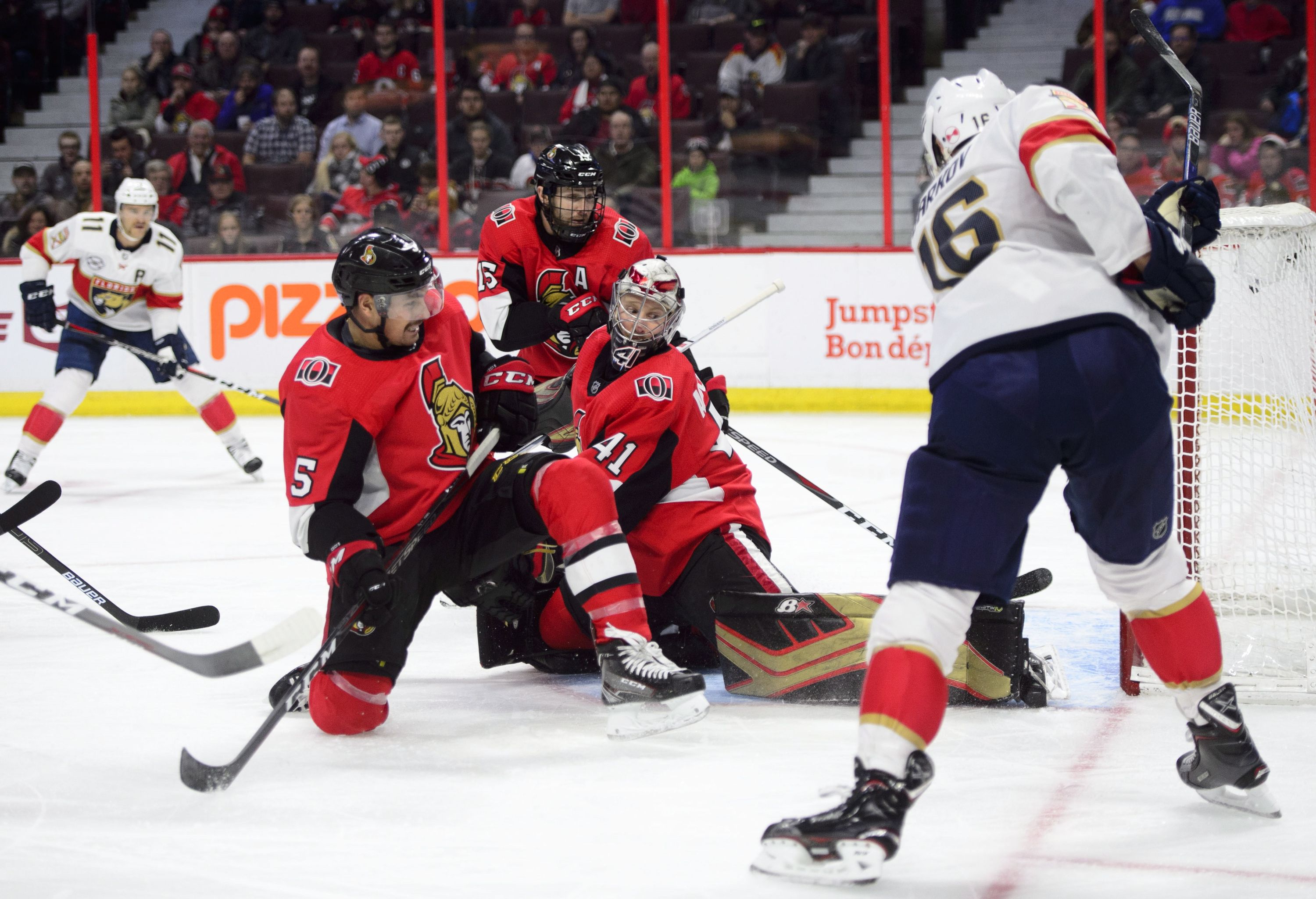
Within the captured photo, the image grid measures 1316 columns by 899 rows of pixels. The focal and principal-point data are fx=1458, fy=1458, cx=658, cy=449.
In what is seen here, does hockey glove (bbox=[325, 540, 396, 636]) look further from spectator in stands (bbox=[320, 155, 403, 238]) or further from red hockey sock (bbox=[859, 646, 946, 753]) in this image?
spectator in stands (bbox=[320, 155, 403, 238])

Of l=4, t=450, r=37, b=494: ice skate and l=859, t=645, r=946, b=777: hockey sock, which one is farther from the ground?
l=859, t=645, r=946, b=777: hockey sock

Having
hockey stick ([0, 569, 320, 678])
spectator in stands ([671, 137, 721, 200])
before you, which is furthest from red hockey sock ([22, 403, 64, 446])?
hockey stick ([0, 569, 320, 678])

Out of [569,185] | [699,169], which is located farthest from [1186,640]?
[699,169]

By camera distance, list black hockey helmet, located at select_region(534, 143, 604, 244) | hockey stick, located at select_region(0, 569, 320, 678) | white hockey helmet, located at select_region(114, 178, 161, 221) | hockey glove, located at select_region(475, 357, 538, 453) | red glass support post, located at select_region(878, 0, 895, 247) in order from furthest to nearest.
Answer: red glass support post, located at select_region(878, 0, 895, 247) < white hockey helmet, located at select_region(114, 178, 161, 221) < black hockey helmet, located at select_region(534, 143, 604, 244) < hockey glove, located at select_region(475, 357, 538, 453) < hockey stick, located at select_region(0, 569, 320, 678)

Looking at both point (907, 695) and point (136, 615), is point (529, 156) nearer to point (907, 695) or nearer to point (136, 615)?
point (136, 615)

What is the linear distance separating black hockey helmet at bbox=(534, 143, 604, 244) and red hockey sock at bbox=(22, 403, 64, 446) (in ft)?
9.02

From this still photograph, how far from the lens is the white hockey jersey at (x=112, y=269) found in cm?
588

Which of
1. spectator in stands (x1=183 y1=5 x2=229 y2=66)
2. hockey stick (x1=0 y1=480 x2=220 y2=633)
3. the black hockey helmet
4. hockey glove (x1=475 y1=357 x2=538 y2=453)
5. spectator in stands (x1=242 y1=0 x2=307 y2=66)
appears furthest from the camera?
spectator in stands (x1=183 y1=5 x2=229 y2=66)

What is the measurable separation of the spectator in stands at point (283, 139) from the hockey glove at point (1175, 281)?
707cm

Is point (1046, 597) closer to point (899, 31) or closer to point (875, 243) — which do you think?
point (875, 243)

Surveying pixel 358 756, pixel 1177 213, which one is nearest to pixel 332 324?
pixel 358 756

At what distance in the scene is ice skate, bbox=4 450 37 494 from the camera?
18.6 ft

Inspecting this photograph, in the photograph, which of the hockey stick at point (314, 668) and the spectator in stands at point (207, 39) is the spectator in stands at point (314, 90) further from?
the hockey stick at point (314, 668)

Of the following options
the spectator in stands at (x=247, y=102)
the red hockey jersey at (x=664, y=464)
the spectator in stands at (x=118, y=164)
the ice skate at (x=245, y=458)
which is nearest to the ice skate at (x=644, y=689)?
the red hockey jersey at (x=664, y=464)
